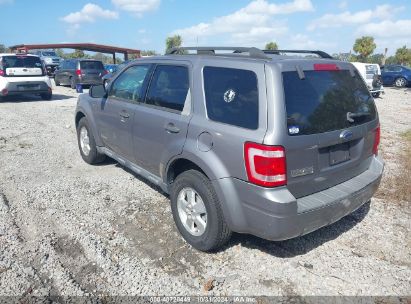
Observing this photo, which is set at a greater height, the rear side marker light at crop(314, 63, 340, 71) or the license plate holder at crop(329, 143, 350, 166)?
the rear side marker light at crop(314, 63, 340, 71)

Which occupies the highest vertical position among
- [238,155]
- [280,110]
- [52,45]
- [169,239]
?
[52,45]

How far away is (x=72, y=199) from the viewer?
454cm

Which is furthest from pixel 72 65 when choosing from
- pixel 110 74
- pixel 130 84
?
pixel 130 84

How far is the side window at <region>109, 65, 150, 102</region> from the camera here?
4.21m

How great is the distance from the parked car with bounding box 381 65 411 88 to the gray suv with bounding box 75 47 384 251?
2249 cm

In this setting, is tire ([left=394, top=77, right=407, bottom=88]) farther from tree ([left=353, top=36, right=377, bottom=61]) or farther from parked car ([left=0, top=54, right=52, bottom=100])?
parked car ([left=0, top=54, right=52, bottom=100])

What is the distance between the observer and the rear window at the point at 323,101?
110 inches

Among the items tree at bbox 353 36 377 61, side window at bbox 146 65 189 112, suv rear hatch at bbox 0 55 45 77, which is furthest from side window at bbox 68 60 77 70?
tree at bbox 353 36 377 61

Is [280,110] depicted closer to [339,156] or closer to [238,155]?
[238,155]

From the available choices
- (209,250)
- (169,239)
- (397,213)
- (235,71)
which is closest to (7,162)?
(169,239)

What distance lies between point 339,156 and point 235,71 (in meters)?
1.23

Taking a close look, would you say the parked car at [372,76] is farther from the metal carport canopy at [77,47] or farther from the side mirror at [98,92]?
the metal carport canopy at [77,47]

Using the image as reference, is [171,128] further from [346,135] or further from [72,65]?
[72,65]

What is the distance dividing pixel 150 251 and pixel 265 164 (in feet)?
5.00
